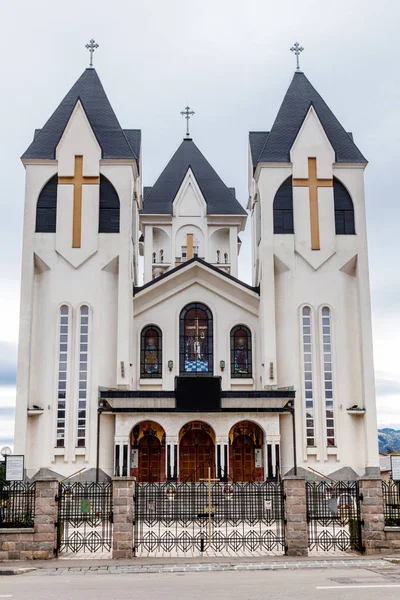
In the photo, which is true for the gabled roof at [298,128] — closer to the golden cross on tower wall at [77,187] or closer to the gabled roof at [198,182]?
the gabled roof at [198,182]

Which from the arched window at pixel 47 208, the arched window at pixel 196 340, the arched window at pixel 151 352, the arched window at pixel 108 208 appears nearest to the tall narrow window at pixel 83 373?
the arched window at pixel 151 352

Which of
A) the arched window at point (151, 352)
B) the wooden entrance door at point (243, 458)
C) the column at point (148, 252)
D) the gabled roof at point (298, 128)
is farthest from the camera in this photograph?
the column at point (148, 252)

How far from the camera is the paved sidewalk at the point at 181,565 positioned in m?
13.7

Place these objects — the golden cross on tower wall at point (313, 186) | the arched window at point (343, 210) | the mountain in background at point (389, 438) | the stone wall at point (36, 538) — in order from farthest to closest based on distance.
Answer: the mountain in background at point (389, 438) → the arched window at point (343, 210) → the golden cross on tower wall at point (313, 186) → the stone wall at point (36, 538)

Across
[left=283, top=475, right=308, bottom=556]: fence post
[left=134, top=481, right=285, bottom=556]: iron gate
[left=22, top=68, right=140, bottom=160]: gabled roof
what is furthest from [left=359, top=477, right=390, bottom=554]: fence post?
[left=22, top=68, right=140, bottom=160]: gabled roof

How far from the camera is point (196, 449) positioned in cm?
3016

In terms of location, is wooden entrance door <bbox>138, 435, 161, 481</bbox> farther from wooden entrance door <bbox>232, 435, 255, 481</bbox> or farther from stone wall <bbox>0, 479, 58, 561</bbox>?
stone wall <bbox>0, 479, 58, 561</bbox>

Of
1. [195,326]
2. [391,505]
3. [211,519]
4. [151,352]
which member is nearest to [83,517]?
[211,519]

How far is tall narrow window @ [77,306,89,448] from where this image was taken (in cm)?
2938

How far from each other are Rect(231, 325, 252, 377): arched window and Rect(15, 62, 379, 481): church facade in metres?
0.07

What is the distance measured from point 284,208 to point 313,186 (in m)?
1.66

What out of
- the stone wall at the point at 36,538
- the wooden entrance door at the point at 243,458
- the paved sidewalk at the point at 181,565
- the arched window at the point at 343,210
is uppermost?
the arched window at the point at 343,210

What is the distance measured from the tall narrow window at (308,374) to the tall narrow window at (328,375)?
1.93 ft

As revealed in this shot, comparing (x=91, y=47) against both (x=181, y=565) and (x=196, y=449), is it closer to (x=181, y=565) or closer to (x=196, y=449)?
(x=196, y=449)
